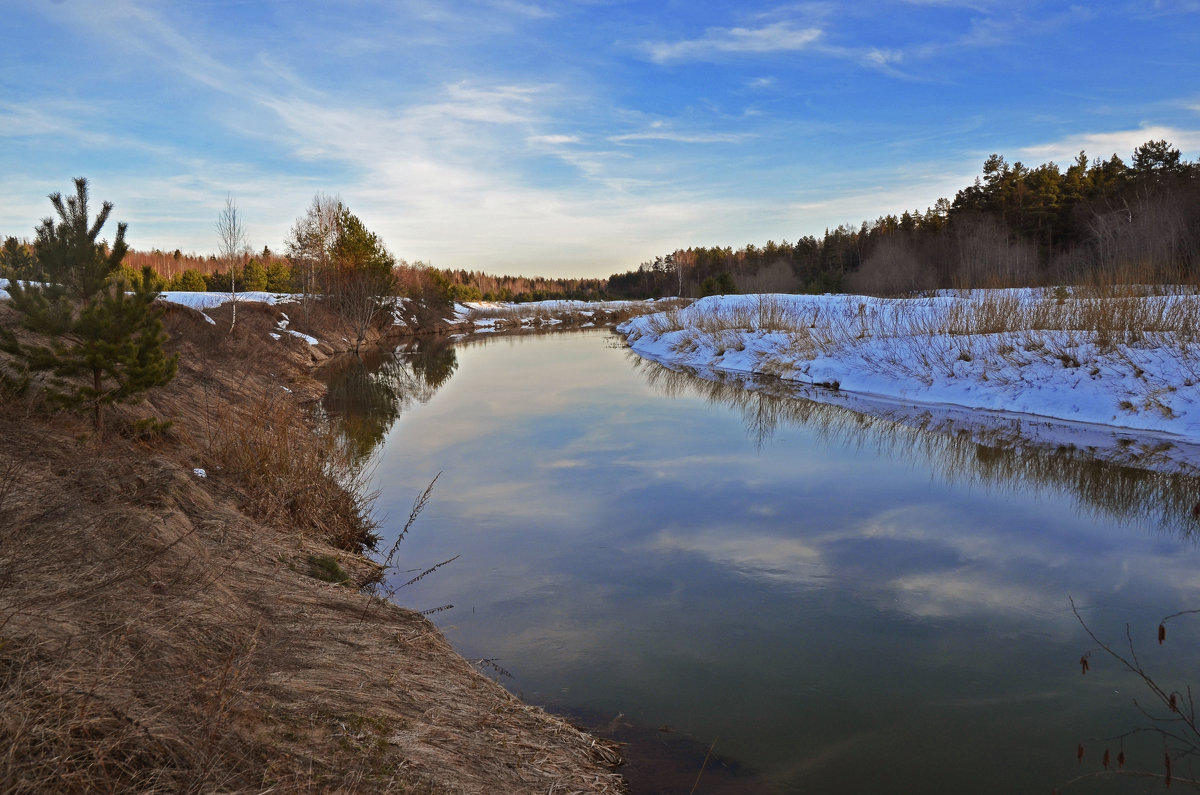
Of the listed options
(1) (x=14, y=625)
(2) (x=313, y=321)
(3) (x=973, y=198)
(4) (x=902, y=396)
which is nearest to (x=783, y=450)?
(4) (x=902, y=396)

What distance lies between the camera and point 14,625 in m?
2.63

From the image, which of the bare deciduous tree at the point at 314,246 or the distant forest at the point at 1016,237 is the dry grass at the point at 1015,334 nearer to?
the distant forest at the point at 1016,237

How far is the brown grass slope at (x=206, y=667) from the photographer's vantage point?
92.2 inches

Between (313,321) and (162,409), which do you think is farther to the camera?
(313,321)

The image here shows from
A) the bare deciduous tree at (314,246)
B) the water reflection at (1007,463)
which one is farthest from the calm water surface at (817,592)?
the bare deciduous tree at (314,246)

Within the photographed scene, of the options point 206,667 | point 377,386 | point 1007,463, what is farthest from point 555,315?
point 206,667

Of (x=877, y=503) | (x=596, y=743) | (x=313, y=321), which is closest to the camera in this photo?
(x=596, y=743)

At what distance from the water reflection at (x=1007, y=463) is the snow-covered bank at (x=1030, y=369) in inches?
27.3

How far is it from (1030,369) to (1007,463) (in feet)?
17.4

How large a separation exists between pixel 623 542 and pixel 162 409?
6.49 m

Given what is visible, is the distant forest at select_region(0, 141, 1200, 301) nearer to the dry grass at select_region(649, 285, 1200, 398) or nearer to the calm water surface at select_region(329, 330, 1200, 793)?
the dry grass at select_region(649, 285, 1200, 398)

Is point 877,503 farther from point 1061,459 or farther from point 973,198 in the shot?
point 973,198

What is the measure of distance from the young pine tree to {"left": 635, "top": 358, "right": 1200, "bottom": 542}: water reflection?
8.23m

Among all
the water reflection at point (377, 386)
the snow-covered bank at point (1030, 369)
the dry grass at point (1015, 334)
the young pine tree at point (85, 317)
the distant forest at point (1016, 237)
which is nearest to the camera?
the young pine tree at point (85, 317)
